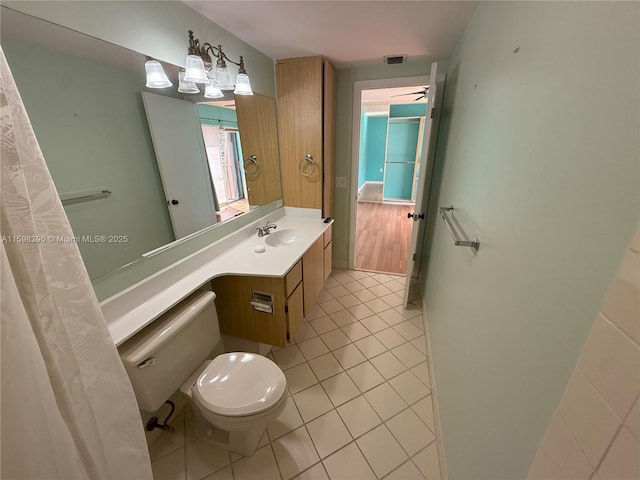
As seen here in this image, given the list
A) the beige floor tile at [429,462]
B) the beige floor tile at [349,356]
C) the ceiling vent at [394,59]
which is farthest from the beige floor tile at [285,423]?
the ceiling vent at [394,59]

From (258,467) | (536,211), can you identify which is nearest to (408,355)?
(258,467)

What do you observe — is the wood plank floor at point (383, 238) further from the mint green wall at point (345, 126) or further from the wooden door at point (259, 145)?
the wooden door at point (259, 145)

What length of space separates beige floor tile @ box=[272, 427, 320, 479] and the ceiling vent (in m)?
2.80

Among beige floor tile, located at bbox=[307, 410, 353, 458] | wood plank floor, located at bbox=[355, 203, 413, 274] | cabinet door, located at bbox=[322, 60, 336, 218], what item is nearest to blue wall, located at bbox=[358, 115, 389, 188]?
wood plank floor, located at bbox=[355, 203, 413, 274]

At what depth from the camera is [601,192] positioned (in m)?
0.44

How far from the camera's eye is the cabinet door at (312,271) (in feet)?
6.00

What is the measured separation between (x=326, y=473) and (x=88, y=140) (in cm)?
182

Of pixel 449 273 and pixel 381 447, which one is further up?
pixel 449 273

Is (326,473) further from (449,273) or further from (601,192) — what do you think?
(601,192)

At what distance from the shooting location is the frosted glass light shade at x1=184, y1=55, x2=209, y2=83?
1272 mm

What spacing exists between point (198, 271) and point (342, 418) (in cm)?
121

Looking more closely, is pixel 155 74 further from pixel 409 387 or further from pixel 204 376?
pixel 409 387

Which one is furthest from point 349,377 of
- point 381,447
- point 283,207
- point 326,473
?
point 283,207

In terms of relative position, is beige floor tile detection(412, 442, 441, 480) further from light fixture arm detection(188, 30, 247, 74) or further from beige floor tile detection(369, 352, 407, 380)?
light fixture arm detection(188, 30, 247, 74)
